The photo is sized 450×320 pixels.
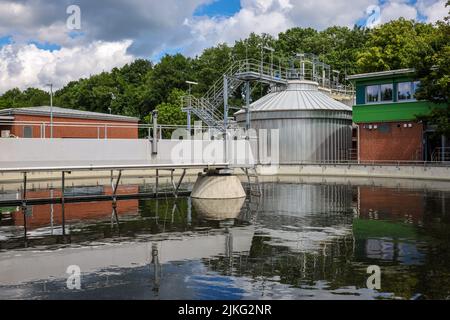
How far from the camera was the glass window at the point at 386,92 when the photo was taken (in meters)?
48.9

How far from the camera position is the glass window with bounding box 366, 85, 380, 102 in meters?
49.8

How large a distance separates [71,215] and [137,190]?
1159 centimetres

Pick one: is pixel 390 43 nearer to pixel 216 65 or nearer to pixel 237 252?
pixel 216 65

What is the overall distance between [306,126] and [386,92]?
8.99 m

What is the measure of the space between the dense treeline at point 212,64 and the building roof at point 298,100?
10235 mm

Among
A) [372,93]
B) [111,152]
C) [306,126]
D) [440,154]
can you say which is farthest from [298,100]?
[111,152]

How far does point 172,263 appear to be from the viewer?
13.3 metres

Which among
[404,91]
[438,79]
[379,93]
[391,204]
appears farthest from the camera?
[379,93]

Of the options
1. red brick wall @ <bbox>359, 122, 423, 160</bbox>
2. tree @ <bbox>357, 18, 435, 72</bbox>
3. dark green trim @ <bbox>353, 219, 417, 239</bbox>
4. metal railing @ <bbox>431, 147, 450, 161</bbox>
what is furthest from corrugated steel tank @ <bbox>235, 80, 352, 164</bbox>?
dark green trim @ <bbox>353, 219, 417, 239</bbox>

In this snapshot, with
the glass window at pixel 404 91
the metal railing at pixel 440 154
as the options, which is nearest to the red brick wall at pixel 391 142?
the metal railing at pixel 440 154

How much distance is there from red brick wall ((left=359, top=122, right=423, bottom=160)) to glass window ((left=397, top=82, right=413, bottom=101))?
249cm

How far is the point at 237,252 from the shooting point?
14664mm

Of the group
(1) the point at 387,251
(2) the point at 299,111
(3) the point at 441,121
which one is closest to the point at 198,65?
(2) the point at 299,111

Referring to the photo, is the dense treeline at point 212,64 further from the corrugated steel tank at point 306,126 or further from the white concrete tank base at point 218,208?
the white concrete tank base at point 218,208
